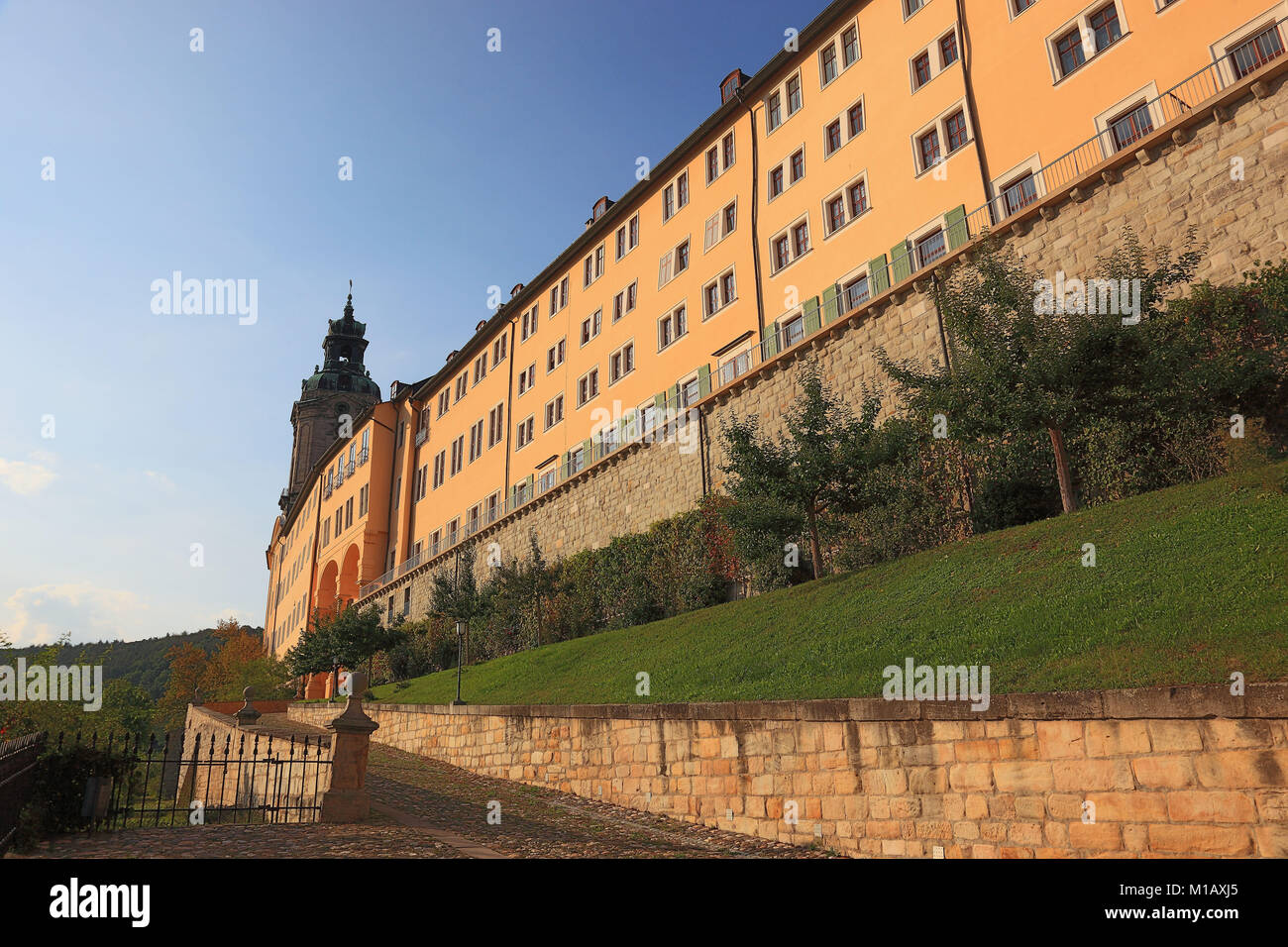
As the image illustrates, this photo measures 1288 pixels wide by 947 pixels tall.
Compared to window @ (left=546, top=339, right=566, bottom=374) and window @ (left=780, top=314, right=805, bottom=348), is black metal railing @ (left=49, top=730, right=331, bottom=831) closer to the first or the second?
window @ (left=780, top=314, right=805, bottom=348)

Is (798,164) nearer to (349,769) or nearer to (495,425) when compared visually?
(495,425)

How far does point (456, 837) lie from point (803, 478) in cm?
1074

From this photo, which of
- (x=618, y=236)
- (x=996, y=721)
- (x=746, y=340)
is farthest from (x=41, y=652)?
(x=996, y=721)

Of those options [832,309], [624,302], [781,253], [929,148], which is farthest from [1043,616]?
[624,302]

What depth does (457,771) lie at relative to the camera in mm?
16203

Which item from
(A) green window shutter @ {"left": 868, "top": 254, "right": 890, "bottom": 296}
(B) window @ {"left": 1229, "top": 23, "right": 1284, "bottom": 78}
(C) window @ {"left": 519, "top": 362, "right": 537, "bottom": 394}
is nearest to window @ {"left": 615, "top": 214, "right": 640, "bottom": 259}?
(C) window @ {"left": 519, "top": 362, "right": 537, "bottom": 394}

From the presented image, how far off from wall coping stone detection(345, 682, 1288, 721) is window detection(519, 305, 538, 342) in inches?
1299

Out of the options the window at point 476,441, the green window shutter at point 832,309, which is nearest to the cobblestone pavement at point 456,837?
the green window shutter at point 832,309

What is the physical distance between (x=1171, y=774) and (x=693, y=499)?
1959 cm

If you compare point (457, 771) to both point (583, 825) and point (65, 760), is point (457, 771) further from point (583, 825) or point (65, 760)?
point (65, 760)

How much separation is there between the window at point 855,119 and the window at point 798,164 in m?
1.89

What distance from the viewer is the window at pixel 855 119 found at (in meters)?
25.0

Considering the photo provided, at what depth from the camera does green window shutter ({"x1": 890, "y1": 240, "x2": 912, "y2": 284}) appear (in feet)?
69.2

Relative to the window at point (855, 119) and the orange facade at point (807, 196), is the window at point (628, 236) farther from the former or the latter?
the window at point (855, 119)
